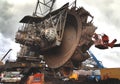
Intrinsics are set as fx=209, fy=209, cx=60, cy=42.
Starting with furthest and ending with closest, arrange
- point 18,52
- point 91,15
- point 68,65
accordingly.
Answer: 1. point 18,52
2. point 91,15
3. point 68,65

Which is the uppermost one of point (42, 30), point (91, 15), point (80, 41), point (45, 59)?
point (91, 15)

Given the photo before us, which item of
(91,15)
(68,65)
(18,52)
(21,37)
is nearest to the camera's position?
(68,65)

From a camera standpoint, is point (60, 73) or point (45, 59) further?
point (45, 59)

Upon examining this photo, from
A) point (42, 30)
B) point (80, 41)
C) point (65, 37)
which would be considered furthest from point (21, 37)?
point (80, 41)

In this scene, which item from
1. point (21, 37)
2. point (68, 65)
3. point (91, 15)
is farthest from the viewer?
point (91, 15)

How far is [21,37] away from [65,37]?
250 inches

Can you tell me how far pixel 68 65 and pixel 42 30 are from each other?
606 centimetres

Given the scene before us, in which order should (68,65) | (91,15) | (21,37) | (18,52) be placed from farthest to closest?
1. (18,52)
2. (91,15)
3. (21,37)
4. (68,65)

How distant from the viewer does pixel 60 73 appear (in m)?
28.3

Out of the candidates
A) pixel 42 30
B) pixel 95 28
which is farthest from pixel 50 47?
pixel 95 28

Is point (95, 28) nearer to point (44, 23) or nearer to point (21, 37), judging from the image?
point (44, 23)

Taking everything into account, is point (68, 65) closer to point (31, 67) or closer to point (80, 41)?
point (80, 41)

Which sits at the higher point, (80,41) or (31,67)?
(80,41)

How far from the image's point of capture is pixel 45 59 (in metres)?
30.8
